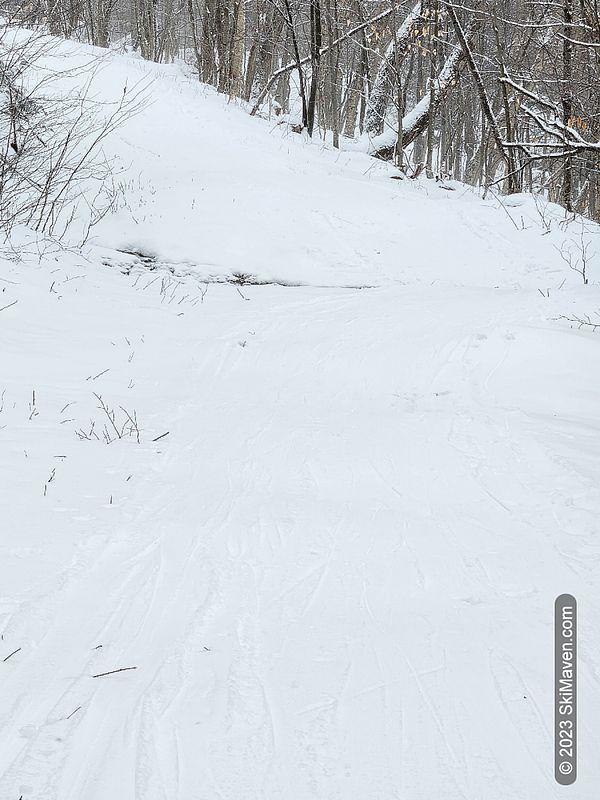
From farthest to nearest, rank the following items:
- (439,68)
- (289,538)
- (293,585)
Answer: (439,68), (289,538), (293,585)

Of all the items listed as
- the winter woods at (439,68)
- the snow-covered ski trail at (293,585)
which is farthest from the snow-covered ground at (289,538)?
the winter woods at (439,68)

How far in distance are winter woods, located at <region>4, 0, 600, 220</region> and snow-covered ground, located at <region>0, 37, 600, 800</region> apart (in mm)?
3468

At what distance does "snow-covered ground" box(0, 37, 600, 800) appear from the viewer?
2086mm

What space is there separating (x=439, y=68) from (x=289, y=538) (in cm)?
Result: 2175

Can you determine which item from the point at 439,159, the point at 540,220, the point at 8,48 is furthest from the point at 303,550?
the point at 439,159

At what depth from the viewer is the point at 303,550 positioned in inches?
135

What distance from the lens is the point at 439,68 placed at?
71.2 feet

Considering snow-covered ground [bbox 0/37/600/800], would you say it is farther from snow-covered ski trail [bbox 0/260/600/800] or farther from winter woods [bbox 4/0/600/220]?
winter woods [bbox 4/0/600/220]

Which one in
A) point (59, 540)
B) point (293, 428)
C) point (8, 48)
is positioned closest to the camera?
point (59, 540)

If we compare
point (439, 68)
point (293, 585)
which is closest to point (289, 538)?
point (293, 585)

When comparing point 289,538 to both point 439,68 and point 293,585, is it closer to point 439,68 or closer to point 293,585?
point 293,585

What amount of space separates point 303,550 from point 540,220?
437 inches

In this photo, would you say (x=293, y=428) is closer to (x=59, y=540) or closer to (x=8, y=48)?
(x=59, y=540)

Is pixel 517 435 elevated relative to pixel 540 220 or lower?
lower
